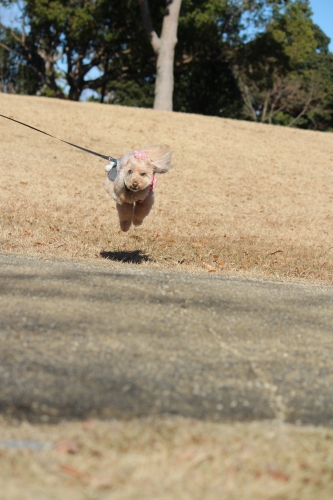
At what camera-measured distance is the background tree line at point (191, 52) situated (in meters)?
30.8

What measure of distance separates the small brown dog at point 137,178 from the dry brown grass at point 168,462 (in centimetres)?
443

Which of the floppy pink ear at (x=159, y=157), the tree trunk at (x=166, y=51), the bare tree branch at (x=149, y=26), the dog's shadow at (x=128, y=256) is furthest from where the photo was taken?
the bare tree branch at (x=149, y=26)

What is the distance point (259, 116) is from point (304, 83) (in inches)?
155

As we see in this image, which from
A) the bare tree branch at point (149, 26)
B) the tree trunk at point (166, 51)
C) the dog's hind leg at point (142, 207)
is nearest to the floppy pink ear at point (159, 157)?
the dog's hind leg at point (142, 207)

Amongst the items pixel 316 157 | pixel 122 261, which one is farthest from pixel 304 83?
pixel 122 261

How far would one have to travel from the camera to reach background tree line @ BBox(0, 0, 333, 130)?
30.8 metres

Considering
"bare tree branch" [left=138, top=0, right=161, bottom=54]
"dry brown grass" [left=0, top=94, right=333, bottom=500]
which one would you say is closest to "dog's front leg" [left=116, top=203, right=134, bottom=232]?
"dry brown grass" [left=0, top=94, right=333, bottom=500]

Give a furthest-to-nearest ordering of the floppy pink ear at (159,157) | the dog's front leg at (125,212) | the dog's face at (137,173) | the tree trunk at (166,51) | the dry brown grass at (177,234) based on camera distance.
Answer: the tree trunk at (166,51) < the dog's front leg at (125,212) < the floppy pink ear at (159,157) < the dog's face at (137,173) < the dry brown grass at (177,234)

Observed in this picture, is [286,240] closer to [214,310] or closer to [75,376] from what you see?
[214,310]

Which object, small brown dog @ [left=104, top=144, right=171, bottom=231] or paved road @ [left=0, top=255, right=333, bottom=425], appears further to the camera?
small brown dog @ [left=104, top=144, right=171, bottom=231]

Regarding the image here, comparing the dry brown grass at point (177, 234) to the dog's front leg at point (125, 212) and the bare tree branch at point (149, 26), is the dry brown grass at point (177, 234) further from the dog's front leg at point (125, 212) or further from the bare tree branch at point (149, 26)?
the bare tree branch at point (149, 26)

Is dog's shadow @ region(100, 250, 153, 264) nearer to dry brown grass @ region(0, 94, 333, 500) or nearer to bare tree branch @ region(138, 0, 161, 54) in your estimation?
dry brown grass @ region(0, 94, 333, 500)

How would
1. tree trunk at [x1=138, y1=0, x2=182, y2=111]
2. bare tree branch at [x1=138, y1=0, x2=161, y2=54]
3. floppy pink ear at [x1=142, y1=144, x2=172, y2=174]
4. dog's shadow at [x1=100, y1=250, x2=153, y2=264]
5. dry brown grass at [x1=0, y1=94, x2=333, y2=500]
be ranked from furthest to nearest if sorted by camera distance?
bare tree branch at [x1=138, y1=0, x2=161, y2=54], tree trunk at [x1=138, y1=0, x2=182, y2=111], dog's shadow at [x1=100, y1=250, x2=153, y2=264], floppy pink ear at [x1=142, y1=144, x2=172, y2=174], dry brown grass at [x1=0, y1=94, x2=333, y2=500]

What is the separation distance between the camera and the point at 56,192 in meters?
14.3
